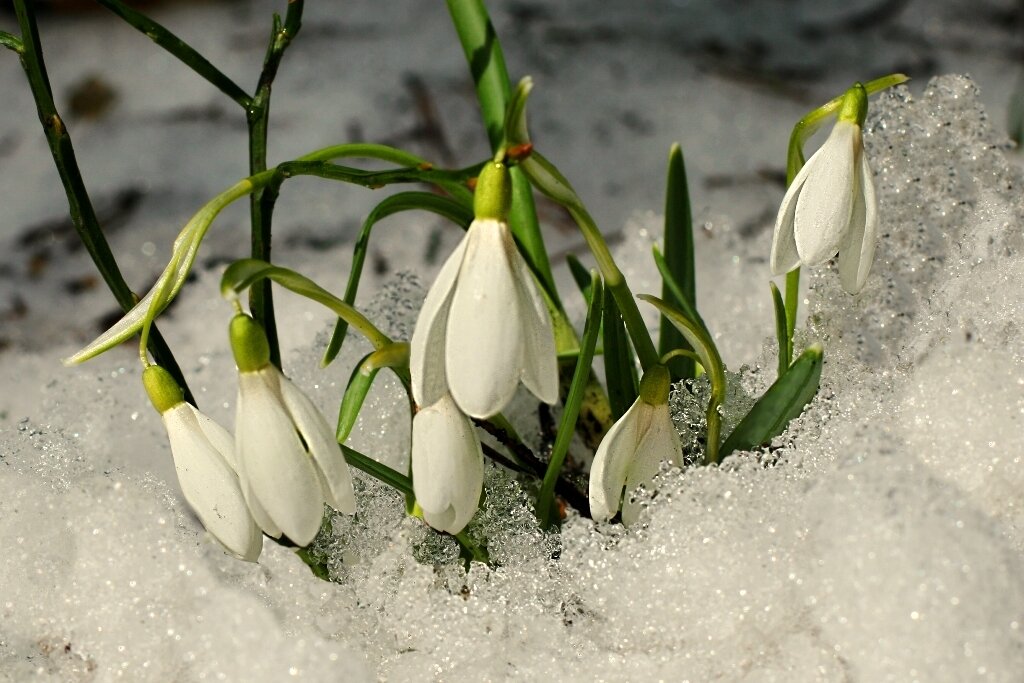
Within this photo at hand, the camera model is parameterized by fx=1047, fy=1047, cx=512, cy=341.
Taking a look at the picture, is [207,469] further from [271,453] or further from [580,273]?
[580,273]

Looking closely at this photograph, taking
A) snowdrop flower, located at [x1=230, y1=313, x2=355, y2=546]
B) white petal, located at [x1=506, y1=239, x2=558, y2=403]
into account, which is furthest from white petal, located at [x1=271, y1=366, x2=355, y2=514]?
white petal, located at [x1=506, y1=239, x2=558, y2=403]

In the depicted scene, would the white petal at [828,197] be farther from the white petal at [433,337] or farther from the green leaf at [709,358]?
the white petal at [433,337]

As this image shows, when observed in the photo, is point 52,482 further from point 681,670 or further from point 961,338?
point 961,338

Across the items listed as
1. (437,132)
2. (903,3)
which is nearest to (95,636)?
(437,132)

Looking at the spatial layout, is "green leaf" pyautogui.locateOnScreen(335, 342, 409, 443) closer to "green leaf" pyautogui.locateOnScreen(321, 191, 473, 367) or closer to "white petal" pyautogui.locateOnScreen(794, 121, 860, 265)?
"green leaf" pyautogui.locateOnScreen(321, 191, 473, 367)

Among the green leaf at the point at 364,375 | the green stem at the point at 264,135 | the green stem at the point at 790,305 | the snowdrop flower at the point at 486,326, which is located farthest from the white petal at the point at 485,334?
the green stem at the point at 790,305
